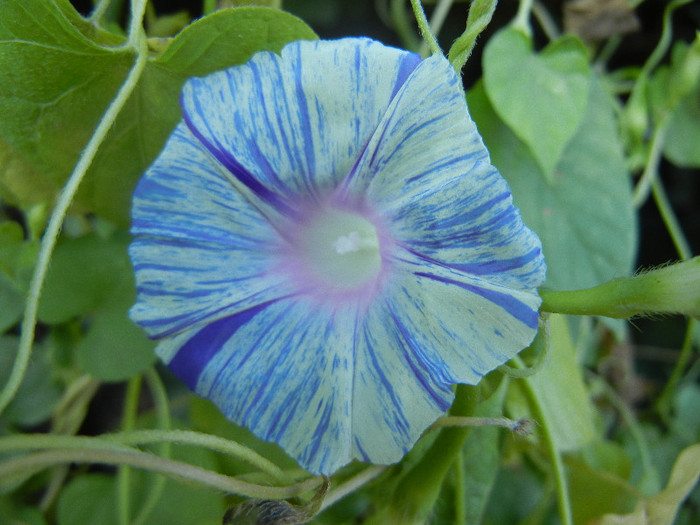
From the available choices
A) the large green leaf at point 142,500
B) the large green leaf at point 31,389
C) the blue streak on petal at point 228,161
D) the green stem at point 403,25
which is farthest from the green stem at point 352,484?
the green stem at point 403,25

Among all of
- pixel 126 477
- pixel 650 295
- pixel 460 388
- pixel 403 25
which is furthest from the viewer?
pixel 403 25

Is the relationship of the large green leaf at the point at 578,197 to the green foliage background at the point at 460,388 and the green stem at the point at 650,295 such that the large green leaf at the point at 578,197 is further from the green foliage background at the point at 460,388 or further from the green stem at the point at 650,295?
the green stem at the point at 650,295

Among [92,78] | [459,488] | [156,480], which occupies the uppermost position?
[92,78]

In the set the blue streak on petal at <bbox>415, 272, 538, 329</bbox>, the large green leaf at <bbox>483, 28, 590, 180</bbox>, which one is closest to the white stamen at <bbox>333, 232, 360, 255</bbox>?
the blue streak on petal at <bbox>415, 272, 538, 329</bbox>

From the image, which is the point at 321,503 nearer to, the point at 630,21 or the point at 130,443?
the point at 130,443

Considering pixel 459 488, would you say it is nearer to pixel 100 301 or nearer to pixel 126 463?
pixel 126 463

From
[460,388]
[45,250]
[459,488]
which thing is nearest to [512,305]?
[460,388]

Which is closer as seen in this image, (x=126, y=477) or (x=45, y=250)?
(x=45, y=250)
